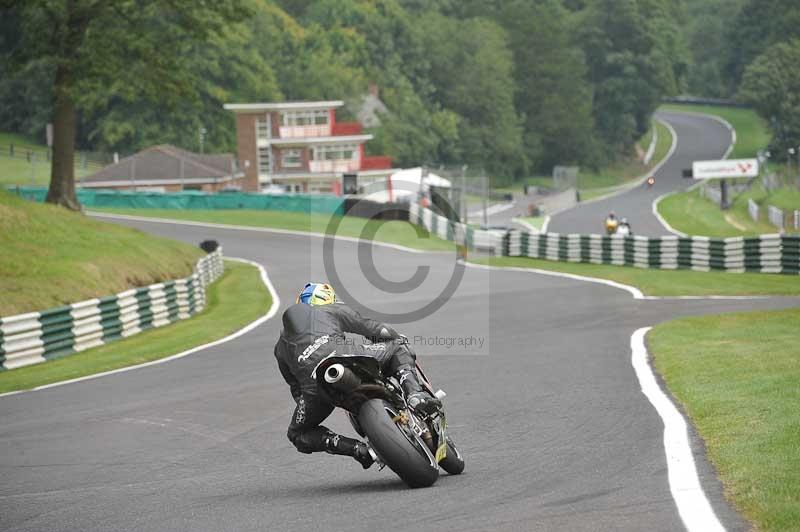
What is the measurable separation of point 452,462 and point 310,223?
50352 millimetres

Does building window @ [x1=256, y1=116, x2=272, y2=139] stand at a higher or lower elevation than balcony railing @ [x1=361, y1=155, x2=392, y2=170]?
higher

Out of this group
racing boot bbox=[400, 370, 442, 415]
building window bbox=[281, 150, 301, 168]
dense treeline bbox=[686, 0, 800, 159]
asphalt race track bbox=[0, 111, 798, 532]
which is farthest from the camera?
building window bbox=[281, 150, 301, 168]

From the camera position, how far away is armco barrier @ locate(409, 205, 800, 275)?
31344 millimetres

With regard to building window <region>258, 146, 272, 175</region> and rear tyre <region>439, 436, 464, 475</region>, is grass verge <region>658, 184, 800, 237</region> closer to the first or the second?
building window <region>258, 146, 272, 175</region>

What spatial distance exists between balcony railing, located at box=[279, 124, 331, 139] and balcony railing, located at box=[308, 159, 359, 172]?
2.22 m

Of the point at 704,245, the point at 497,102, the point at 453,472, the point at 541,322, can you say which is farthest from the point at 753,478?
the point at 497,102

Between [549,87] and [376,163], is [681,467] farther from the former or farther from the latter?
[549,87]

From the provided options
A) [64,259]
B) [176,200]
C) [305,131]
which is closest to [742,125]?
[305,131]

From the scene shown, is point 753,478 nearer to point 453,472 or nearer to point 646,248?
point 453,472

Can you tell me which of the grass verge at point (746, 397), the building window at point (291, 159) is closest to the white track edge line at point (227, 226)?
the grass verge at point (746, 397)

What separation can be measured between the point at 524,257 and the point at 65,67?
17.0 m

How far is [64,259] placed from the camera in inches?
1095

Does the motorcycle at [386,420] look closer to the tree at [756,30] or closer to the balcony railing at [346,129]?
the tree at [756,30]

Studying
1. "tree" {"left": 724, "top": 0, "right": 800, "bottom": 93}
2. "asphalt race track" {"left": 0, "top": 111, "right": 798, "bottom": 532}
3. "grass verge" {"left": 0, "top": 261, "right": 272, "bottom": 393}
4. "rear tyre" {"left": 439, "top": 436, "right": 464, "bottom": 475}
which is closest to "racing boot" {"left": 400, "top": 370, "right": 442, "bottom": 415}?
"rear tyre" {"left": 439, "top": 436, "right": 464, "bottom": 475}
